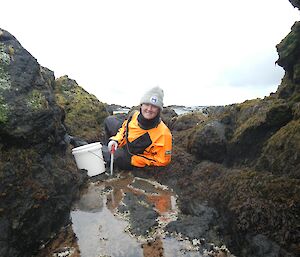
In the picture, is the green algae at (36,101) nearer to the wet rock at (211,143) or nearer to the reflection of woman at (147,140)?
the reflection of woman at (147,140)

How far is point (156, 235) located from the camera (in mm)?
5105

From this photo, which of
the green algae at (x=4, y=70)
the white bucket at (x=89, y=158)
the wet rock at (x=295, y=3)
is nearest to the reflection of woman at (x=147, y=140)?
the white bucket at (x=89, y=158)

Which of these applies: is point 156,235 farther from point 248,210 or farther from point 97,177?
point 97,177

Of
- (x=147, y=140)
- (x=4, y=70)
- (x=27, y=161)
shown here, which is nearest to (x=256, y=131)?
(x=147, y=140)

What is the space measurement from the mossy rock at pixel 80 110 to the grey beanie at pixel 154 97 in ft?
10.5

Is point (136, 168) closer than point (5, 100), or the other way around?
point (5, 100)

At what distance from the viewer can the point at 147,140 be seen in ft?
27.9

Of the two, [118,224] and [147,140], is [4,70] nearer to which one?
[118,224]

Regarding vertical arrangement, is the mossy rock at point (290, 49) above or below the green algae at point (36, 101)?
above

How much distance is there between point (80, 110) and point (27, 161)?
6933mm

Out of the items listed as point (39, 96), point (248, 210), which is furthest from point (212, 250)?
point (39, 96)

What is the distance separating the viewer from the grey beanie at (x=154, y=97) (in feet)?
27.4

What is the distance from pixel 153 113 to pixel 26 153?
4175 millimetres

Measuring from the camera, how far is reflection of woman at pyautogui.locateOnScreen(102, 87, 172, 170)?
8.39m
